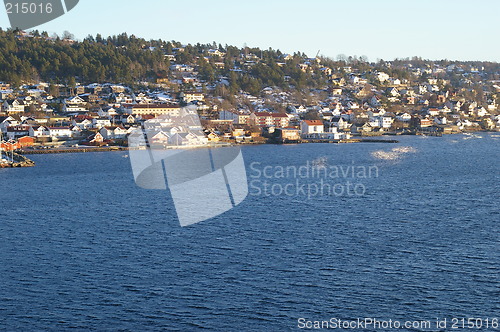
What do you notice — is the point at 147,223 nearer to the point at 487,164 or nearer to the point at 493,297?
the point at 493,297

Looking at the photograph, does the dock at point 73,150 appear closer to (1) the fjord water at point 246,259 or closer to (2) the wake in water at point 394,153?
(1) the fjord water at point 246,259

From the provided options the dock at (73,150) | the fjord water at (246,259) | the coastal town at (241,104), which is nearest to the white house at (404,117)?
the coastal town at (241,104)

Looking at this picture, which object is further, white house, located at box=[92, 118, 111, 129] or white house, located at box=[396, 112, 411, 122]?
white house, located at box=[396, 112, 411, 122]

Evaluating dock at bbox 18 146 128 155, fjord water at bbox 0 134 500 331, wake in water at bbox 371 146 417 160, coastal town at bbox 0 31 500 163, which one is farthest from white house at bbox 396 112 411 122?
fjord water at bbox 0 134 500 331

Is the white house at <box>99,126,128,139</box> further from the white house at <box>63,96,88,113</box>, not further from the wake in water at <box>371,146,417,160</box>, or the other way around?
the wake in water at <box>371,146,417,160</box>

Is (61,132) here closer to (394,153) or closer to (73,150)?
(73,150)
